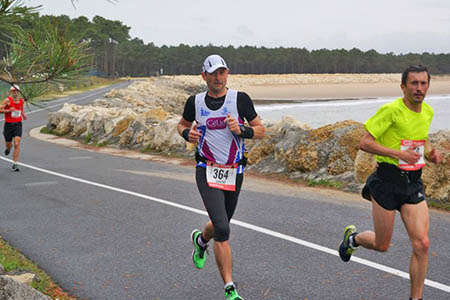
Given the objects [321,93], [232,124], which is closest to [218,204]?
[232,124]

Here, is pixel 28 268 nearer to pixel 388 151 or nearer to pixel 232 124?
pixel 232 124

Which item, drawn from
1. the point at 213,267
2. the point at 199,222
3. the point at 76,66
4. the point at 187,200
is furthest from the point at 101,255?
the point at 187,200

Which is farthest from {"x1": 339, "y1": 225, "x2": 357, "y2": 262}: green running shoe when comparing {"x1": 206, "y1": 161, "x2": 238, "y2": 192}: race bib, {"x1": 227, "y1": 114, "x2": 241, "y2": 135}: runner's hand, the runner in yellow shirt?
{"x1": 227, "y1": 114, "x2": 241, "y2": 135}: runner's hand

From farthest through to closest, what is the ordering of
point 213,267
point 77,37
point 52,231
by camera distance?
point 52,231
point 213,267
point 77,37

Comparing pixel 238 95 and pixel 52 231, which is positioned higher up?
pixel 238 95

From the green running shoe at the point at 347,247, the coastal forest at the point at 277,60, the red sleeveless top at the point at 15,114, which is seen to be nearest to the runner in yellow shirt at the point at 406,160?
the green running shoe at the point at 347,247

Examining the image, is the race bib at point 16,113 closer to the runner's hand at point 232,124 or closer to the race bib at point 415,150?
the runner's hand at point 232,124

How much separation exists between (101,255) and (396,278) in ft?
11.2

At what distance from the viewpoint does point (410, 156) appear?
4258 millimetres

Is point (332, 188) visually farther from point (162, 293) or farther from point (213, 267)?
point (162, 293)

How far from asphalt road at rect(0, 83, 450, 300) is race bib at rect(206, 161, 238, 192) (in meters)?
1.05

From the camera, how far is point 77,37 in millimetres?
4504

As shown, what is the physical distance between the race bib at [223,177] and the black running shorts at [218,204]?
44mm

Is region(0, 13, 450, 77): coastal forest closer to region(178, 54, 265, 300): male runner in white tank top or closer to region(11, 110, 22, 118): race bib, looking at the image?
region(11, 110, 22, 118): race bib
